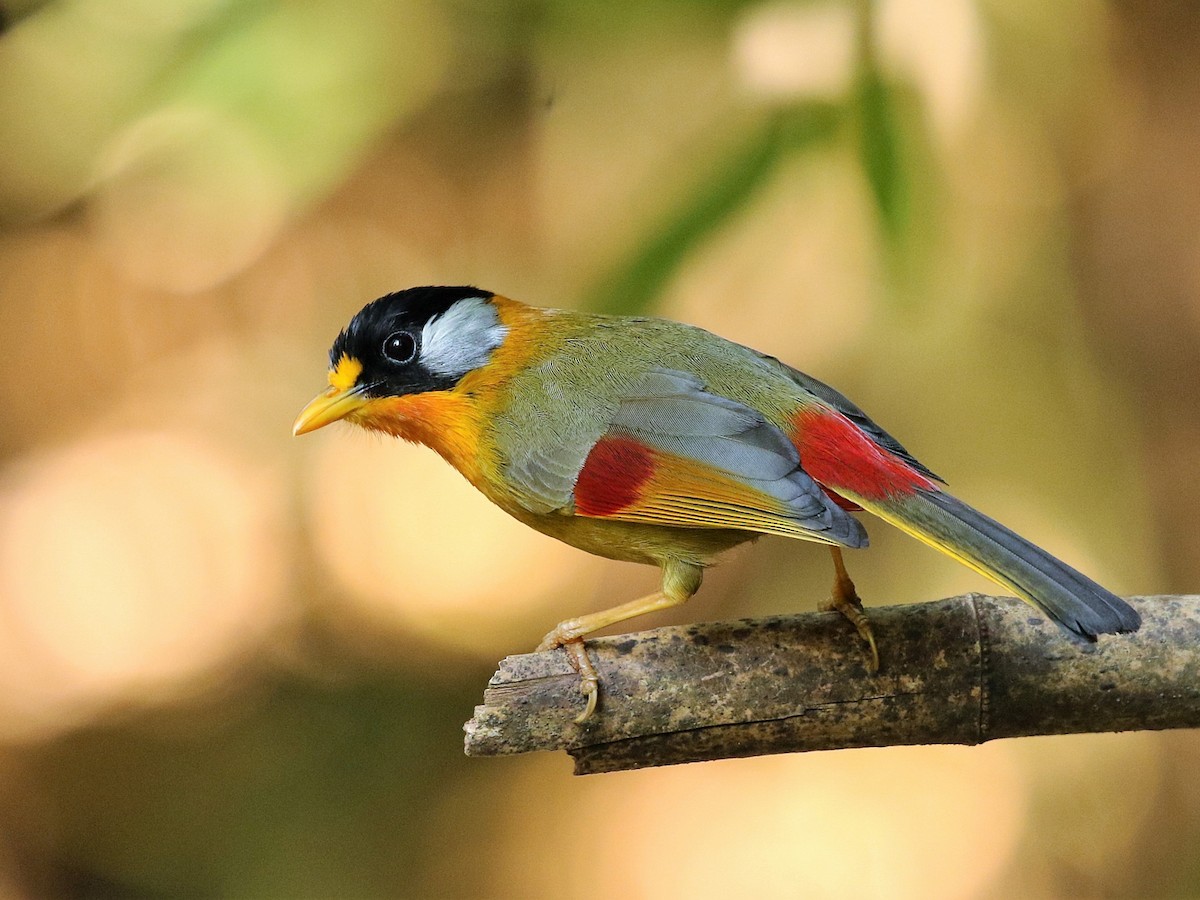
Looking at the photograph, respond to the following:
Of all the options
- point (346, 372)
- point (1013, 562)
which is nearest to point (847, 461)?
point (1013, 562)

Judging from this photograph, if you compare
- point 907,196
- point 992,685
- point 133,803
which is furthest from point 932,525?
point 133,803

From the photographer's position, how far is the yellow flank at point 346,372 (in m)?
2.61

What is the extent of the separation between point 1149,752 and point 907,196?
248 centimetres

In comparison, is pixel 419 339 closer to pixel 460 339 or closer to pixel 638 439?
pixel 460 339

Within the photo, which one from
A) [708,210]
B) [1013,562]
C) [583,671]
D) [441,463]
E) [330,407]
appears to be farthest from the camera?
[441,463]

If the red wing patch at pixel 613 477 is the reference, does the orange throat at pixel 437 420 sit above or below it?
above

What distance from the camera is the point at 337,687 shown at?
4590 mm

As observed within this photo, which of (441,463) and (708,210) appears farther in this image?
(441,463)

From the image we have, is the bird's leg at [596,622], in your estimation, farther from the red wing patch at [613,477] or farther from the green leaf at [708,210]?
the green leaf at [708,210]

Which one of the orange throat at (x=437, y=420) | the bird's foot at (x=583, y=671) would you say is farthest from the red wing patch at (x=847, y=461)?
the orange throat at (x=437, y=420)

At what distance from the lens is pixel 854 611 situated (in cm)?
243

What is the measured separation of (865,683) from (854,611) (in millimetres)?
141

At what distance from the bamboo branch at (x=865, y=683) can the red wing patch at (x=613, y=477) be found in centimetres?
25

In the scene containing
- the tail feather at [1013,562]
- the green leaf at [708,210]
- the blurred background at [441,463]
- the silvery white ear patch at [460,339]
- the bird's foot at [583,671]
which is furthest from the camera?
the blurred background at [441,463]
